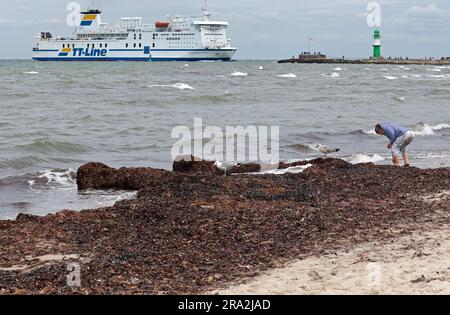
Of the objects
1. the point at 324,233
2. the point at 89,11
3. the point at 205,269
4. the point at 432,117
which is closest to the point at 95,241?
the point at 205,269

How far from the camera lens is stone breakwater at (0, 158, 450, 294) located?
5945 mm

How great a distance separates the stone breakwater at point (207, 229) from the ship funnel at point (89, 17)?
342ft

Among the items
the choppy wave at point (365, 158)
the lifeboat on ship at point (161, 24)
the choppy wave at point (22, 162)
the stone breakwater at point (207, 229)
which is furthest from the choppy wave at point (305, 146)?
the lifeboat on ship at point (161, 24)

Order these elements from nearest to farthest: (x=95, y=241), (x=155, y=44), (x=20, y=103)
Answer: (x=95, y=241) < (x=20, y=103) < (x=155, y=44)

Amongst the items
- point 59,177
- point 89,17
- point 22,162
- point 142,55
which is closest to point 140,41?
point 142,55

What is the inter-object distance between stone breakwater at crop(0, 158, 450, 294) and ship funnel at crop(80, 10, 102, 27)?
104361 millimetres

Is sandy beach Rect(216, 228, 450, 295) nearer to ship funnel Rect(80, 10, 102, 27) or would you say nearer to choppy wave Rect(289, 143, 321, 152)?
choppy wave Rect(289, 143, 321, 152)

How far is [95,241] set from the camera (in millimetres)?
7199

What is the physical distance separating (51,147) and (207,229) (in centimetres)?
1073

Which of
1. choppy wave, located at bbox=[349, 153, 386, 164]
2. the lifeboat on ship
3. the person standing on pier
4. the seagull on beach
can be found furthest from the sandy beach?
the lifeboat on ship

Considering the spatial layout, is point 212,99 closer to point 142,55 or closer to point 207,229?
point 207,229

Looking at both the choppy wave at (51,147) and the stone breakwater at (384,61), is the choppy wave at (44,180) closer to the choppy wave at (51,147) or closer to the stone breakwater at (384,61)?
the choppy wave at (51,147)
